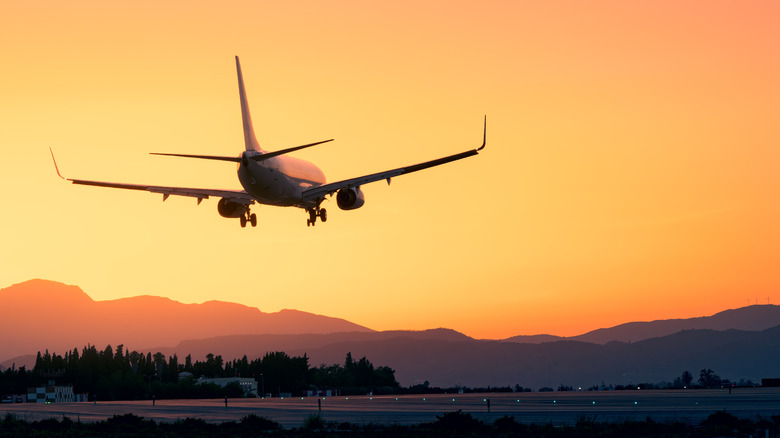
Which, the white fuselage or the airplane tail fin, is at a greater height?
the airplane tail fin

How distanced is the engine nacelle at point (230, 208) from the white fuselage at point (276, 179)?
2093 mm

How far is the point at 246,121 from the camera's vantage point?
89938 mm

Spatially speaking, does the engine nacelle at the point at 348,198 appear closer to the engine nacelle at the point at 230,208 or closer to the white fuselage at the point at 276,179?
the white fuselage at the point at 276,179

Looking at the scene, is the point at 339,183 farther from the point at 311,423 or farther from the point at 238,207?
the point at 311,423

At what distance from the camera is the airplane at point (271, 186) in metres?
82.9

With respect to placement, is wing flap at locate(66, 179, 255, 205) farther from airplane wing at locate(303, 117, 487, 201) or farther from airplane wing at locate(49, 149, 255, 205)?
airplane wing at locate(303, 117, 487, 201)

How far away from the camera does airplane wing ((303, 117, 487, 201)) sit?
255 feet

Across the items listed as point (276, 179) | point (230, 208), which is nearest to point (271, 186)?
point (276, 179)

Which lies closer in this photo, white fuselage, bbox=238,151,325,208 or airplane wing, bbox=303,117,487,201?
airplane wing, bbox=303,117,487,201

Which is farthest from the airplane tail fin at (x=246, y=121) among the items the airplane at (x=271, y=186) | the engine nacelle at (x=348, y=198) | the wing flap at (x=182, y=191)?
the engine nacelle at (x=348, y=198)

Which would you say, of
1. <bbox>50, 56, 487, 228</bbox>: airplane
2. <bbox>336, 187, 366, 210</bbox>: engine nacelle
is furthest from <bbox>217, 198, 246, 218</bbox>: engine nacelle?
<bbox>336, 187, 366, 210</bbox>: engine nacelle

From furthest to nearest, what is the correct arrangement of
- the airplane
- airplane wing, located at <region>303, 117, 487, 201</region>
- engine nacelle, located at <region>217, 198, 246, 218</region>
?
engine nacelle, located at <region>217, 198, 246, 218</region>
the airplane
airplane wing, located at <region>303, 117, 487, 201</region>

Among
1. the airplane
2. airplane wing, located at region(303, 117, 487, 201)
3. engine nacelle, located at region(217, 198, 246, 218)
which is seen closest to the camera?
airplane wing, located at region(303, 117, 487, 201)

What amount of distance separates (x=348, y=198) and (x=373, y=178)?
3.66 meters
